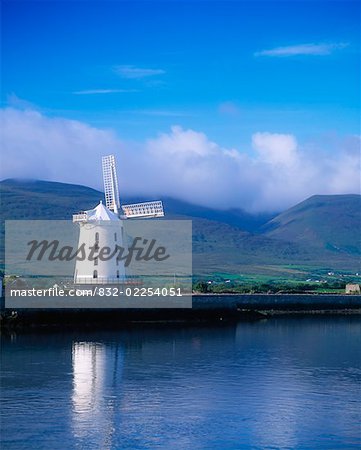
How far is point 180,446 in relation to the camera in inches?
737

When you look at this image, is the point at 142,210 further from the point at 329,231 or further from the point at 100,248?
the point at 329,231

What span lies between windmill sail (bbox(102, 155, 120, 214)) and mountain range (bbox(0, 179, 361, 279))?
65025 mm

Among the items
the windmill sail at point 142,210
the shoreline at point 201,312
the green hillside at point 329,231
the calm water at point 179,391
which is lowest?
the calm water at point 179,391

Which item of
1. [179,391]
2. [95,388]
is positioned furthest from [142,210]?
[179,391]

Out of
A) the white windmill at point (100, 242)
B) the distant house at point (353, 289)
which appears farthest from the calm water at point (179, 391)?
the distant house at point (353, 289)

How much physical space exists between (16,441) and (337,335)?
73.0 feet

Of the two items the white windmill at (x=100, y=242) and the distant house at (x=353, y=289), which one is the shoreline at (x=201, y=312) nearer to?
the white windmill at (x=100, y=242)

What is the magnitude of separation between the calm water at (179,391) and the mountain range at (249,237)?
79.4 m

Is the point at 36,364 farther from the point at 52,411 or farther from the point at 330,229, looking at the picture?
the point at 330,229

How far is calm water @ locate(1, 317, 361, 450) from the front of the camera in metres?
Result: 19.4

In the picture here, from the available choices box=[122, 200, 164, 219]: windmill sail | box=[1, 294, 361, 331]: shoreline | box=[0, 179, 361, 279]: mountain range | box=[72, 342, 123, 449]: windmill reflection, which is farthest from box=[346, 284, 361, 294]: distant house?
box=[0, 179, 361, 279]: mountain range

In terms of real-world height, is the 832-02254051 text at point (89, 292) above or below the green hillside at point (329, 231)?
below

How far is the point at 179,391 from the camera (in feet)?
79.0

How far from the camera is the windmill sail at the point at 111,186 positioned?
47.1 m
